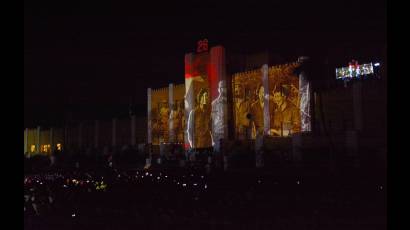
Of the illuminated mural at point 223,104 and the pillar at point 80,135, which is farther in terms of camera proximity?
the pillar at point 80,135

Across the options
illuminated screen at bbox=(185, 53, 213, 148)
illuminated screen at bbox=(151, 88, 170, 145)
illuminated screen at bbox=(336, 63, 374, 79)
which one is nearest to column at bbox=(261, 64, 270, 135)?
illuminated screen at bbox=(336, 63, 374, 79)

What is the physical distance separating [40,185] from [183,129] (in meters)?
42.0

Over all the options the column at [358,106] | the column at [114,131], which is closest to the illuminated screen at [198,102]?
the column at [114,131]

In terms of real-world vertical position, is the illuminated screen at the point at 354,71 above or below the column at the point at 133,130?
above

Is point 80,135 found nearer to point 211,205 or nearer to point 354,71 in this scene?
point 354,71

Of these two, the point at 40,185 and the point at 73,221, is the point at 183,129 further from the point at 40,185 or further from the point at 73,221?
the point at 73,221

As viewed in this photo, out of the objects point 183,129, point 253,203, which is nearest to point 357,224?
point 253,203

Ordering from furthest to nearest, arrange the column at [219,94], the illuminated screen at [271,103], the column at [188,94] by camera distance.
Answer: the column at [188,94], the column at [219,94], the illuminated screen at [271,103]

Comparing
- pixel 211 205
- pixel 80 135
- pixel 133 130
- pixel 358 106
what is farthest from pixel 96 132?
pixel 211 205

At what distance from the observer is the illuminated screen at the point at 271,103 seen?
149 ft

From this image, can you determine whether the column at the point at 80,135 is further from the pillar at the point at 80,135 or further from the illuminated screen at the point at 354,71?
the illuminated screen at the point at 354,71

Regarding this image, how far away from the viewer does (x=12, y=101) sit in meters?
7.98

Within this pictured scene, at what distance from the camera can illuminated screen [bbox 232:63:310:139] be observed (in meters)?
45.4

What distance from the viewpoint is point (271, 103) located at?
48469mm
